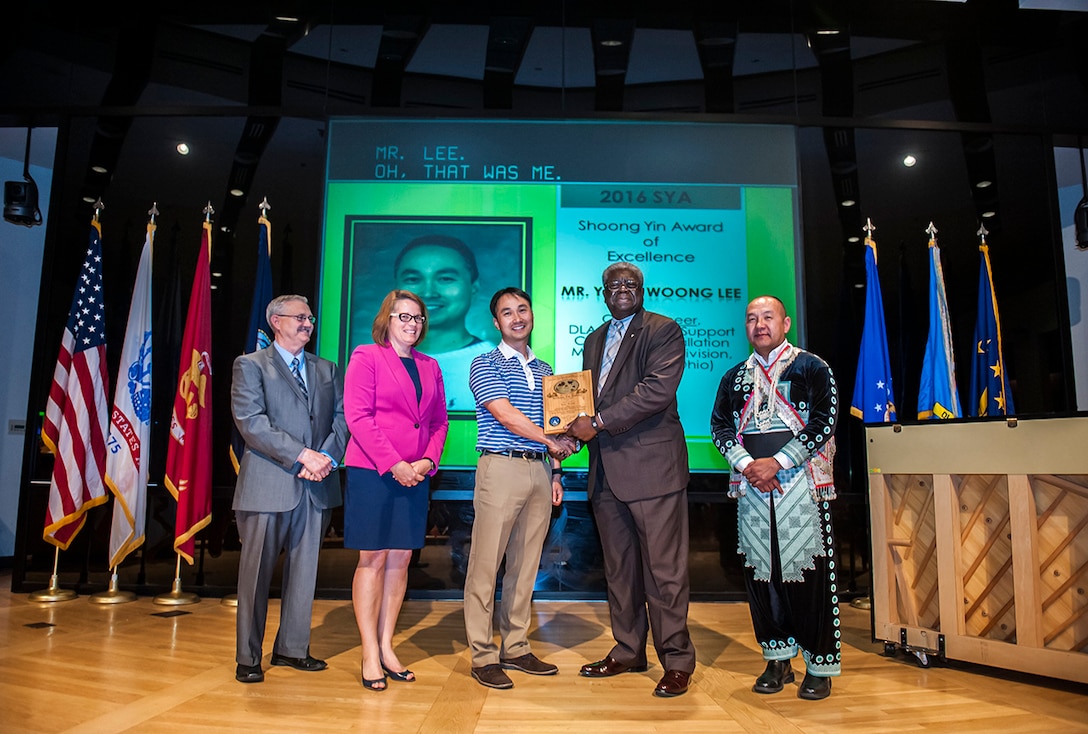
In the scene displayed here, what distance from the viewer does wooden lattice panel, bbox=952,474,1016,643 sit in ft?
9.80

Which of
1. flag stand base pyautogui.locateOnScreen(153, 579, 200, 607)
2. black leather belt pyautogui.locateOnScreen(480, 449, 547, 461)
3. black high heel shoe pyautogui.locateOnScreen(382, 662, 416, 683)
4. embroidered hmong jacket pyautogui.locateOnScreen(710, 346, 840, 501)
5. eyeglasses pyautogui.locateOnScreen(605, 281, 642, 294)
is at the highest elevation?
eyeglasses pyautogui.locateOnScreen(605, 281, 642, 294)

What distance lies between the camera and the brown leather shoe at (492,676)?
8.91 feet

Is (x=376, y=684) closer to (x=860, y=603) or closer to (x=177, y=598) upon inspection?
(x=177, y=598)

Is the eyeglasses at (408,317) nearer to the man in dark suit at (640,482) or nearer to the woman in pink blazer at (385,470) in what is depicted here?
the woman in pink blazer at (385,470)

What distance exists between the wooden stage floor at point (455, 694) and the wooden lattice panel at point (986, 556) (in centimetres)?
21

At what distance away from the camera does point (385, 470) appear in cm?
276

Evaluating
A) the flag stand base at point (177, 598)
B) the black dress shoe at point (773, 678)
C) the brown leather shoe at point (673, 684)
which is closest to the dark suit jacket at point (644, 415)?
the brown leather shoe at point (673, 684)

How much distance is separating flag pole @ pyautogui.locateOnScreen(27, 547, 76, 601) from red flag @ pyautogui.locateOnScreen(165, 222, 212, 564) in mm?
807

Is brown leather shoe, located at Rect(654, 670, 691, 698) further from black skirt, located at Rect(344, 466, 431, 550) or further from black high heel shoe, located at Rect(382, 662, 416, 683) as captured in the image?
black skirt, located at Rect(344, 466, 431, 550)

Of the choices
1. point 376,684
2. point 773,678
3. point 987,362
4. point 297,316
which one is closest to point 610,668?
point 773,678

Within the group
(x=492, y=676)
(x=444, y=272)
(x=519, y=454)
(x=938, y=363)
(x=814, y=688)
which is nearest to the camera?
(x=814, y=688)

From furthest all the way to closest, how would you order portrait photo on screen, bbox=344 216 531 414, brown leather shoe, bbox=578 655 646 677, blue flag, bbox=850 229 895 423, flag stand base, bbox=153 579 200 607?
portrait photo on screen, bbox=344 216 531 414
blue flag, bbox=850 229 895 423
flag stand base, bbox=153 579 200 607
brown leather shoe, bbox=578 655 646 677

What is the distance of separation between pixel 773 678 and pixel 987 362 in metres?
3.52

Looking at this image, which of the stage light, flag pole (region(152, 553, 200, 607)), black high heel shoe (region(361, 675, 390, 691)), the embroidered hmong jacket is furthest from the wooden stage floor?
the stage light
